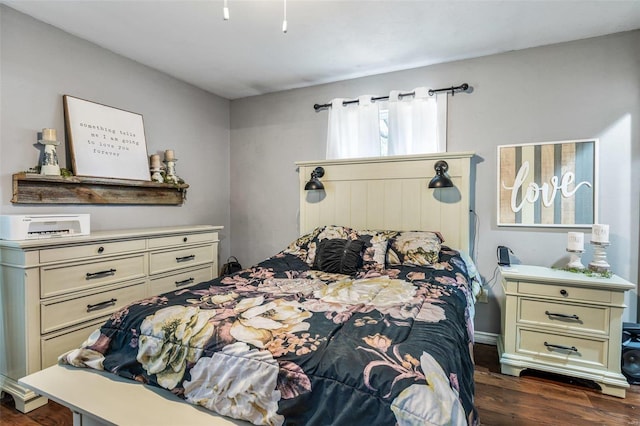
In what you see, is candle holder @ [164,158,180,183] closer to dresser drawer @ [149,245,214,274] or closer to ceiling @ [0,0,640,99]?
dresser drawer @ [149,245,214,274]

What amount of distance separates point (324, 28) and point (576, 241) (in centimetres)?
237

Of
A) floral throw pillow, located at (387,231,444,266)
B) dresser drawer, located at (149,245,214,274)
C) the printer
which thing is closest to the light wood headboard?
floral throw pillow, located at (387,231,444,266)

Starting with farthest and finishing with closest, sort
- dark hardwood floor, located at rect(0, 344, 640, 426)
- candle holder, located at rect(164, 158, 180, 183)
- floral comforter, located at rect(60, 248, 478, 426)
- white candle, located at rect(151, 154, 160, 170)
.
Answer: candle holder, located at rect(164, 158, 180, 183) → white candle, located at rect(151, 154, 160, 170) → dark hardwood floor, located at rect(0, 344, 640, 426) → floral comforter, located at rect(60, 248, 478, 426)

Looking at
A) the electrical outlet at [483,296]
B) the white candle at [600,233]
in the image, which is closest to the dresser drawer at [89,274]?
the electrical outlet at [483,296]

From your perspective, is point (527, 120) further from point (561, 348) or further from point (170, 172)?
point (170, 172)

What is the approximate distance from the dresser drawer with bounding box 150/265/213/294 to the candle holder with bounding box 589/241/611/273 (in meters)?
3.02

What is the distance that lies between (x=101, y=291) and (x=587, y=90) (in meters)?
3.83

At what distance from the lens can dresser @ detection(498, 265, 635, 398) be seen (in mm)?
1974

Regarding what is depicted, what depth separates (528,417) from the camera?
174 cm

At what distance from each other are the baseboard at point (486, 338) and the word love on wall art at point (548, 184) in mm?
954

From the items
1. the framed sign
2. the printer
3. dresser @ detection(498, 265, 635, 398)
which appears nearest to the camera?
the printer

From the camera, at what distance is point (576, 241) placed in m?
2.26

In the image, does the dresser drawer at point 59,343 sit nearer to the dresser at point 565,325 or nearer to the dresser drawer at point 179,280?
the dresser drawer at point 179,280

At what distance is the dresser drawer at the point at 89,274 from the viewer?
74.3 inches
